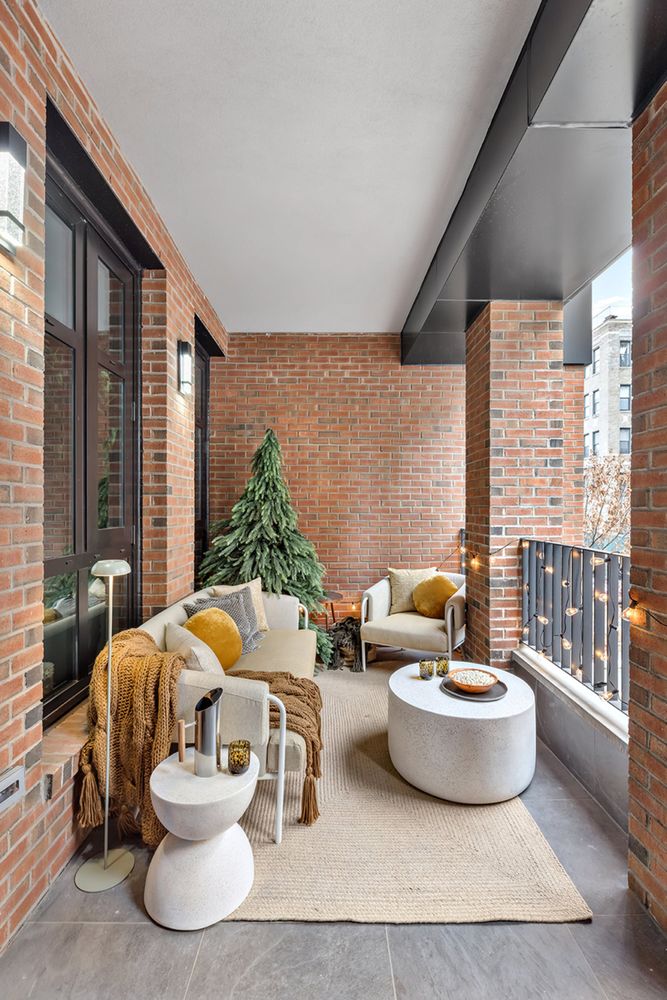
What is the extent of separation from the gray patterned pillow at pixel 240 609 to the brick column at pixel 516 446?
59.5 inches

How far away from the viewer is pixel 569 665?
258cm

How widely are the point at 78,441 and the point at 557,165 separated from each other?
7.58 feet

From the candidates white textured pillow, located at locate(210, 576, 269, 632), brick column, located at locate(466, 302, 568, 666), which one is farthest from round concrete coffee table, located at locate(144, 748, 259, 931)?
brick column, located at locate(466, 302, 568, 666)

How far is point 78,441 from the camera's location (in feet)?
7.34

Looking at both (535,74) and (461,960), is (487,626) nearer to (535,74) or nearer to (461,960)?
(461,960)

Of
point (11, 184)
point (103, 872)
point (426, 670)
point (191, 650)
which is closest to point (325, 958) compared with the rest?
point (103, 872)

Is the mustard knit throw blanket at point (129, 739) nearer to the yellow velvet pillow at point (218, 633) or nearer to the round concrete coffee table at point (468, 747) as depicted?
the yellow velvet pillow at point (218, 633)

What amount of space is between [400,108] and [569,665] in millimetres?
2700

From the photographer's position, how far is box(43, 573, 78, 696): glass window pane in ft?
6.61

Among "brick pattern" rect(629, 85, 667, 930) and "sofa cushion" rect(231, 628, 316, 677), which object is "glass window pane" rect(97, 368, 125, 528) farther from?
"brick pattern" rect(629, 85, 667, 930)

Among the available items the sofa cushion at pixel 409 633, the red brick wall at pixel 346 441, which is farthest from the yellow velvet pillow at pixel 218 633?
the red brick wall at pixel 346 441

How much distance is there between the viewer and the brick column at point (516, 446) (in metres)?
3.14

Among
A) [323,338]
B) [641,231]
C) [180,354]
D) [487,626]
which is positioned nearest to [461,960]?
[487,626]

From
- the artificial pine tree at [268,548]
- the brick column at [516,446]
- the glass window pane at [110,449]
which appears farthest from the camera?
the artificial pine tree at [268,548]
